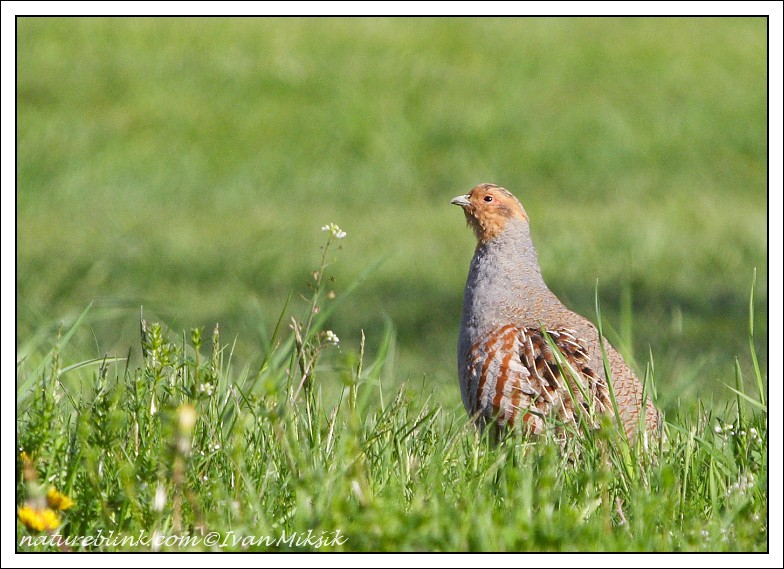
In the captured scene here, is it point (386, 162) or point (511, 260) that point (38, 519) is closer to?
point (511, 260)

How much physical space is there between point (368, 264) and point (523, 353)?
16.4 feet

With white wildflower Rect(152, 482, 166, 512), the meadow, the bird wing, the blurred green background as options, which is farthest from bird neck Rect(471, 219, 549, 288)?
the blurred green background

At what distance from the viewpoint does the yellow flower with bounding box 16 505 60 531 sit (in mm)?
2582

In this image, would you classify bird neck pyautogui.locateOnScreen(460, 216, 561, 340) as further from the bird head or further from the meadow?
the meadow

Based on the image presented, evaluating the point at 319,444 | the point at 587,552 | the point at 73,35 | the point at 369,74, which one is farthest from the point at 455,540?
the point at 73,35

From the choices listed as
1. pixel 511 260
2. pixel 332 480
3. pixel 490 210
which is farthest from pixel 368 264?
pixel 332 480

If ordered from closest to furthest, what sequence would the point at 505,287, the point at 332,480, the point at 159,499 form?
1. the point at 159,499
2. the point at 332,480
3. the point at 505,287

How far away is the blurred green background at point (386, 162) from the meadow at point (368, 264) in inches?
1.7

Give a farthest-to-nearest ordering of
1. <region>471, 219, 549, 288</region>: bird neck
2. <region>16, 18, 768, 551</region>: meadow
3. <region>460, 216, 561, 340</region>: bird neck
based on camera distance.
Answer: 1. <region>471, 219, 549, 288</region>: bird neck
2. <region>460, 216, 561, 340</region>: bird neck
3. <region>16, 18, 768, 551</region>: meadow

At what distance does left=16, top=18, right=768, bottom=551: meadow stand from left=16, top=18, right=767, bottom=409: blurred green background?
0.14ft

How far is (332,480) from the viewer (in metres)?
2.78

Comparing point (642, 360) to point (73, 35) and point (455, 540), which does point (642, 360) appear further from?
point (73, 35)

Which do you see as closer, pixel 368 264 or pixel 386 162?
pixel 368 264

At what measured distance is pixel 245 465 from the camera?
9.80ft
